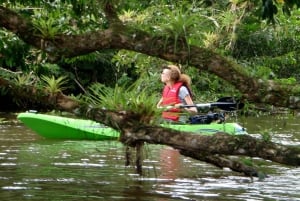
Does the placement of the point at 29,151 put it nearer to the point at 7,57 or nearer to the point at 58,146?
→ the point at 58,146

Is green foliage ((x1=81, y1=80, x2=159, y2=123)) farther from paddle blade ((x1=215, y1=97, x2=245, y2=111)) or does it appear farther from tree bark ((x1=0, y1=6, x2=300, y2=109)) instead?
paddle blade ((x1=215, y1=97, x2=245, y2=111))

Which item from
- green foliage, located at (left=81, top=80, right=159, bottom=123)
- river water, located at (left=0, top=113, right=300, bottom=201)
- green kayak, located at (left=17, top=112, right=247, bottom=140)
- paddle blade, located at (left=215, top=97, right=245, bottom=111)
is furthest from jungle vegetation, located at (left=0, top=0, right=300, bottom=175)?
green kayak, located at (left=17, top=112, right=247, bottom=140)

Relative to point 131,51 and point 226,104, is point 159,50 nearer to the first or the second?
point 131,51

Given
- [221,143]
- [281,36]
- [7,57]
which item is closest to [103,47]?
[221,143]

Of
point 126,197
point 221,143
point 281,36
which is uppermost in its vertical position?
point 281,36

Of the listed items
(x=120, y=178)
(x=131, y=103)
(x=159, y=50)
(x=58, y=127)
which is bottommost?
(x=120, y=178)

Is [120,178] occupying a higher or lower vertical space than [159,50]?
lower

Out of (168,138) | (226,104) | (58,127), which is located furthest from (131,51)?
(58,127)

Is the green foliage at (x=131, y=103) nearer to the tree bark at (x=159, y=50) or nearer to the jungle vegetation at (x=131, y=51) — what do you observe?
the jungle vegetation at (x=131, y=51)

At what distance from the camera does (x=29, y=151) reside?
9.83 meters

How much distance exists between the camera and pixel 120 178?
A: 7359 millimetres

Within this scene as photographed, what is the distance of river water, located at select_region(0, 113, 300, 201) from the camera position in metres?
6.41

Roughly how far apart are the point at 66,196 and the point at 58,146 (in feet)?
14.9

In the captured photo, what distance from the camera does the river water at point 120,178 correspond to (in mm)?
6406
